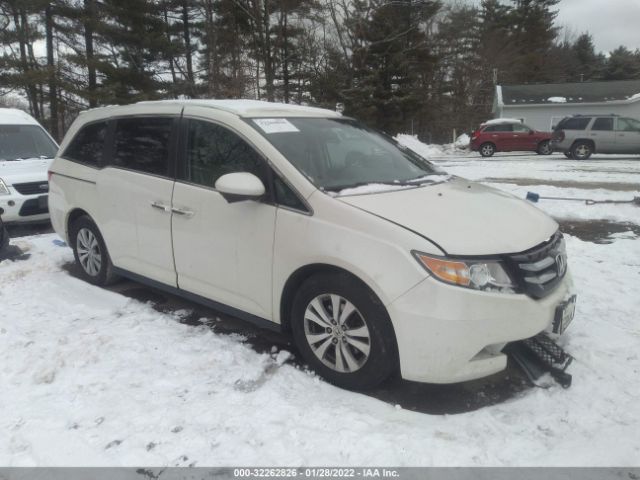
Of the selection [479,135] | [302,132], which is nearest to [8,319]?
[302,132]

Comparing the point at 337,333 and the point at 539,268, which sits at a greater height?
the point at 539,268

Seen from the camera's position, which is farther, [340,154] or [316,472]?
[340,154]

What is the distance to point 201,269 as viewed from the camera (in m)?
3.69

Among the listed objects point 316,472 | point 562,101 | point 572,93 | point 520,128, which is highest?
point 572,93

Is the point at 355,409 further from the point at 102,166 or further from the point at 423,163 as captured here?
the point at 102,166

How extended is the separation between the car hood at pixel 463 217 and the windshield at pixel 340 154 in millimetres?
262

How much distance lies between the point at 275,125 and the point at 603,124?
1990cm

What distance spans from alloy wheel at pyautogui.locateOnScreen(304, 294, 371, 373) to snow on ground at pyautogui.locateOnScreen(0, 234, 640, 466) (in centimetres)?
19

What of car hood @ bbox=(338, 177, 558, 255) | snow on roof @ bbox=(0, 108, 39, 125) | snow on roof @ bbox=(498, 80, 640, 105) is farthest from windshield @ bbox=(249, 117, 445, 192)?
snow on roof @ bbox=(498, 80, 640, 105)

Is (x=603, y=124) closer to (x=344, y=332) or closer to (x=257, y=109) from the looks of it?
(x=257, y=109)

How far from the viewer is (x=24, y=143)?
8.27m

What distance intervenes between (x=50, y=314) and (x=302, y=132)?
2.63 meters

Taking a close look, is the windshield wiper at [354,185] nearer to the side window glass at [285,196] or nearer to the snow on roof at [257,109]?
the side window glass at [285,196]

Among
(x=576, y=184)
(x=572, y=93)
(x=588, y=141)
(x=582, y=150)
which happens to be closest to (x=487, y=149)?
(x=582, y=150)
